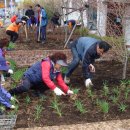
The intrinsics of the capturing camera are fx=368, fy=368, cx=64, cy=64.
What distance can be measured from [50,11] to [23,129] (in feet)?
59.9

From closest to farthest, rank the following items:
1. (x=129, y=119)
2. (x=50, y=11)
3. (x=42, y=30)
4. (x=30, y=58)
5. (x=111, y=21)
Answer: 1. (x=129, y=119)
2. (x=111, y=21)
3. (x=30, y=58)
4. (x=42, y=30)
5. (x=50, y=11)

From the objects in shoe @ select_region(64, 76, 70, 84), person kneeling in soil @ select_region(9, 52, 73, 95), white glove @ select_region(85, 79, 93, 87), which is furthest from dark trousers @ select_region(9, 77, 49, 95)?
shoe @ select_region(64, 76, 70, 84)

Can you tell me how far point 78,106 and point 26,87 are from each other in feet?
3.55

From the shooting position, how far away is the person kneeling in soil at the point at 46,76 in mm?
5652

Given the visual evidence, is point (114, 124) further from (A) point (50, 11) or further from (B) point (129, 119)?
(A) point (50, 11)

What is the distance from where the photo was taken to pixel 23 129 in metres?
4.72

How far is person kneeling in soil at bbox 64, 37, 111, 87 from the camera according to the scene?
657 cm

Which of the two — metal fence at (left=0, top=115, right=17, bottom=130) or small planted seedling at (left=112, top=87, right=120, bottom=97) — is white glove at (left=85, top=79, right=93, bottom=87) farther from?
metal fence at (left=0, top=115, right=17, bottom=130)

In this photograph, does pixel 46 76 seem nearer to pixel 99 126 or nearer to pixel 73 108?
pixel 73 108

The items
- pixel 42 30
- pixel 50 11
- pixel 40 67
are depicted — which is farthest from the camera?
pixel 50 11

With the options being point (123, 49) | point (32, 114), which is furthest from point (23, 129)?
point (123, 49)

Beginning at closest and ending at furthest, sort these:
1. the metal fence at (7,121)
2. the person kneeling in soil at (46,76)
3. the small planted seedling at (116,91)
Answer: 1. the metal fence at (7,121)
2. the person kneeling in soil at (46,76)
3. the small planted seedling at (116,91)

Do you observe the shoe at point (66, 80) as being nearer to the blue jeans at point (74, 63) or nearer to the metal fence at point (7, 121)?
the blue jeans at point (74, 63)

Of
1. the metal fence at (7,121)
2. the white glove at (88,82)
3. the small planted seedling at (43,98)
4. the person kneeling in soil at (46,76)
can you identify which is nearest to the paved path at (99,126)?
the metal fence at (7,121)
